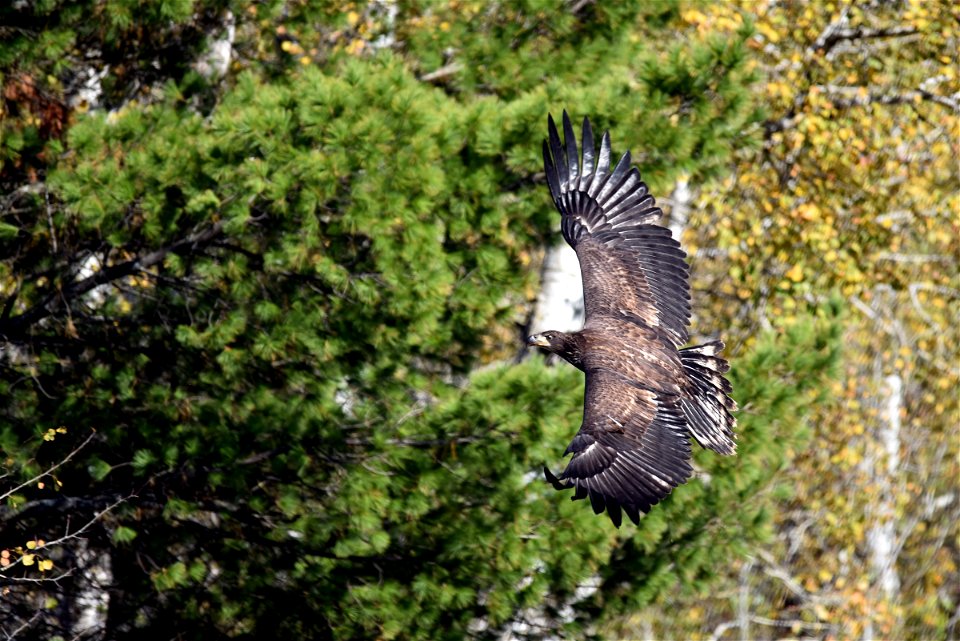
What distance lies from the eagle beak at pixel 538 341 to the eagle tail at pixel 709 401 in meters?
0.72

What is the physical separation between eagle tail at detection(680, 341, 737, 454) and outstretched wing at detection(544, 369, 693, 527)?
35cm

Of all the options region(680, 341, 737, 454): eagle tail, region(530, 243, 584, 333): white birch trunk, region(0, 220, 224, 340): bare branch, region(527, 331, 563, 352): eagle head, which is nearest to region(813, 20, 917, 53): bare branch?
region(530, 243, 584, 333): white birch trunk

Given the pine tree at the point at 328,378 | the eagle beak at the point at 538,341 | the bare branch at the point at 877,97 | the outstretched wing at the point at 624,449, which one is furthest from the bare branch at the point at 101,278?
the bare branch at the point at 877,97

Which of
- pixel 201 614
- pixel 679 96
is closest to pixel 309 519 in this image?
pixel 201 614

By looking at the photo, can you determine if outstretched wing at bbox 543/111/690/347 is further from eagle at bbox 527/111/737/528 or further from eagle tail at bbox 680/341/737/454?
eagle tail at bbox 680/341/737/454

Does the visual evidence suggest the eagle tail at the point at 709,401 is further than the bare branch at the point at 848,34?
No

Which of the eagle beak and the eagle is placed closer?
the eagle

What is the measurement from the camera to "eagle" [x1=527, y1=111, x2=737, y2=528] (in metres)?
6.48

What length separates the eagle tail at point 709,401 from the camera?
6.98 meters

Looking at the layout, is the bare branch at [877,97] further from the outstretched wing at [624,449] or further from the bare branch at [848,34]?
the outstretched wing at [624,449]

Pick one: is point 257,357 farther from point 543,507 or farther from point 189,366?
point 543,507

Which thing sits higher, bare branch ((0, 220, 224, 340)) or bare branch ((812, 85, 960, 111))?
bare branch ((812, 85, 960, 111))

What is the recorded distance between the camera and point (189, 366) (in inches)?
294

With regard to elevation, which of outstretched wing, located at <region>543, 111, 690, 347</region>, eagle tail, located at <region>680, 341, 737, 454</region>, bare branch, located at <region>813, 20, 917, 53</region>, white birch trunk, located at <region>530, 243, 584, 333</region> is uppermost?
bare branch, located at <region>813, 20, 917, 53</region>
